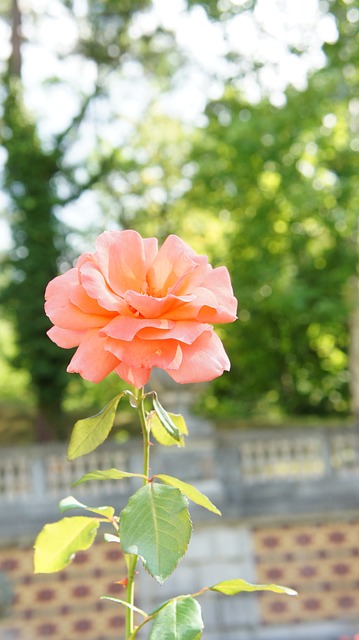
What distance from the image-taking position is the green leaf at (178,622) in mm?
1105

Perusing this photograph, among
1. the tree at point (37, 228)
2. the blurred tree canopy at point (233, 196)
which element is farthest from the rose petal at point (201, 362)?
the tree at point (37, 228)

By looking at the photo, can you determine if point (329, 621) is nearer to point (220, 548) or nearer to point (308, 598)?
point (308, 598)

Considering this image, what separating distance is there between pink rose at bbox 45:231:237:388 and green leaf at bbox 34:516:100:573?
34cm

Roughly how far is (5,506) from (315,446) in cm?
356

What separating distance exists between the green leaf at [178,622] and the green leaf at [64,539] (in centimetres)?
22

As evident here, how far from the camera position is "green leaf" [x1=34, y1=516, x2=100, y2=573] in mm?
1343

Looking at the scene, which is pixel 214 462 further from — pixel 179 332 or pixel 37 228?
pixel 179 332

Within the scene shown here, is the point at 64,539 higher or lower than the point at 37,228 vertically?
lower

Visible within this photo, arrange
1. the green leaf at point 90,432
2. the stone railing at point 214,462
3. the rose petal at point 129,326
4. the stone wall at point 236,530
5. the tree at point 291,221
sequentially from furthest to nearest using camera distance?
the tree at point 291,221 < the stone railing at point 214,462 < the stone wall at point 236,530 < the green leaf at point 90,432 < the rose petal at point 129,326

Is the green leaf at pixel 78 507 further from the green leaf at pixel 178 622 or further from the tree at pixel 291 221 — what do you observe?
the tree at pixel 291 221

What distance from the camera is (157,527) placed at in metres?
1.12

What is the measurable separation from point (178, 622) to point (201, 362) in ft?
1.09

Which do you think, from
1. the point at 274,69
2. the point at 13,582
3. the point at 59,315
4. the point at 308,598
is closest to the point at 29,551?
the point at 13,582

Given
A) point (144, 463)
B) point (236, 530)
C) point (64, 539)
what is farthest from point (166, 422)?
point (236, 530)
